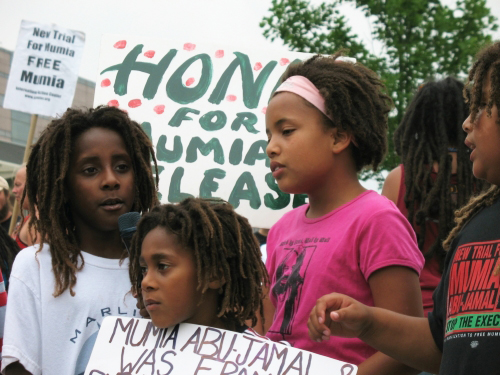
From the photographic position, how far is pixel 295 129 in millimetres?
2275

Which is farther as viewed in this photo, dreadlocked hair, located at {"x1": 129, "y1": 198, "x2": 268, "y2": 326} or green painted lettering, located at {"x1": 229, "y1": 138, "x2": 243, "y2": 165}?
green painted lettering, located at {"x1": 229, "y1": 138, "x2": 243, "y2": 165}

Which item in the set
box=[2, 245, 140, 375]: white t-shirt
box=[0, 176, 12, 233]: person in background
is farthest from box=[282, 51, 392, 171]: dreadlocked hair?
box=[0, 176, 12, 233]: person in background

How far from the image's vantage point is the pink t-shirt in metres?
2.06

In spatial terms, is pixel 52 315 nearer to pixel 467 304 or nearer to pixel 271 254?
pixel 271 254

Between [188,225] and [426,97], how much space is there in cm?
183

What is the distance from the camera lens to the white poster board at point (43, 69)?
22.5ft

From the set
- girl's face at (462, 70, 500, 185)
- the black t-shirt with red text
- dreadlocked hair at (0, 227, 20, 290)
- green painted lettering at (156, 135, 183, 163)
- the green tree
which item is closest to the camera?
the black t-shirt with red text

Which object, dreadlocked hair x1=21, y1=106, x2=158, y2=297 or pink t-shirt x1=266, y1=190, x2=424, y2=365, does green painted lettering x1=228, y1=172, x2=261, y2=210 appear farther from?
pink t-shirt x1=266, y1=190, x2=424, y2=365

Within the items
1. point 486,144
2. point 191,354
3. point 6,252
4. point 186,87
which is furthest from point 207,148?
point 486,144

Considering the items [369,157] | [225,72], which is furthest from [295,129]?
[225,72]

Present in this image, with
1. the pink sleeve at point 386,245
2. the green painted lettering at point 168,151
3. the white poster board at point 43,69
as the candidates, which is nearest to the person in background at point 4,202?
the white poster board at point 43,69

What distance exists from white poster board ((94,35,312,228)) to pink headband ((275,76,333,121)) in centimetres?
141

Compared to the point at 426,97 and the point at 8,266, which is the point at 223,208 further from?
the point at 426,97

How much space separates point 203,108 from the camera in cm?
401
